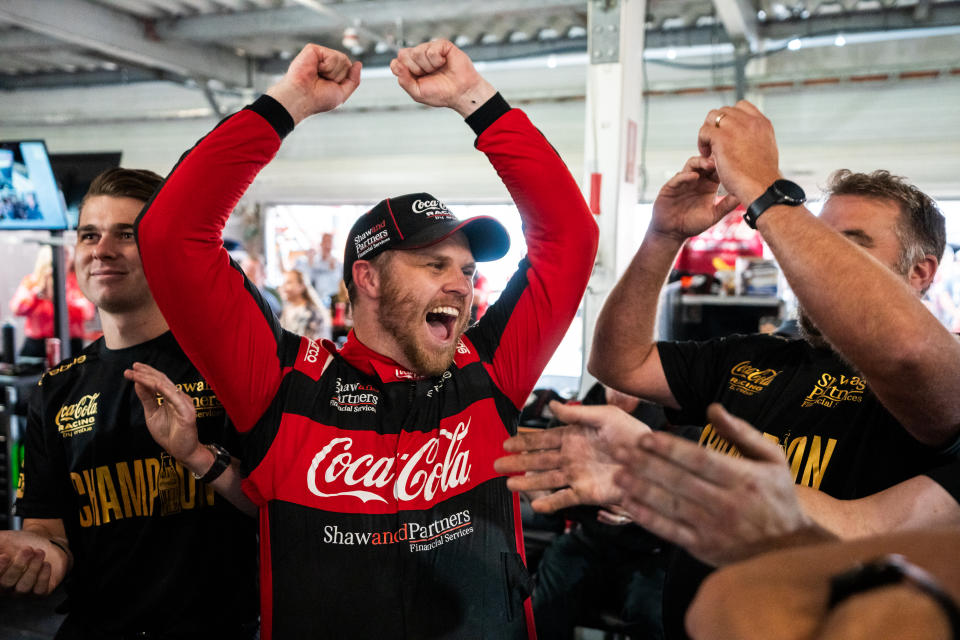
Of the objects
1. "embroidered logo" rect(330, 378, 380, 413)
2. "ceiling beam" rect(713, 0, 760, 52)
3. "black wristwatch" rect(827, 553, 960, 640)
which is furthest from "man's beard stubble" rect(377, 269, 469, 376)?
"ceiling beam" rect(713, 0, 760, 52)

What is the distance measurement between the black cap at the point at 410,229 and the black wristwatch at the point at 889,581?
123 centimetres

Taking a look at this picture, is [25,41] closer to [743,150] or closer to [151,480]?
[151,480]

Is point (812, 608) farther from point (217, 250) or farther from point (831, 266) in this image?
point (217, 250)

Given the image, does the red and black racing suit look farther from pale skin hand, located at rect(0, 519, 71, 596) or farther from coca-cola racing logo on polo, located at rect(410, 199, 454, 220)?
pale skin hand, located at rect(0, 519, 71, 596)

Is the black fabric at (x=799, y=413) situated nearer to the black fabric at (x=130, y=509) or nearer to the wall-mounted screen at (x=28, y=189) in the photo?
the black fabric at (x=130, y=509)

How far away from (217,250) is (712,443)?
47.0 inches

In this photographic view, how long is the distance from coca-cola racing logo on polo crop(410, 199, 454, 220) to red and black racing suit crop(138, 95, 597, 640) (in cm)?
20

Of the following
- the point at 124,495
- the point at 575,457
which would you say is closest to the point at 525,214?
the point at 575,457

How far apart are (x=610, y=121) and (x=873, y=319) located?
8.92 ft

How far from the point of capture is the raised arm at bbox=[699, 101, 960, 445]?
1.06 m

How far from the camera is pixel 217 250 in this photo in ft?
4.77

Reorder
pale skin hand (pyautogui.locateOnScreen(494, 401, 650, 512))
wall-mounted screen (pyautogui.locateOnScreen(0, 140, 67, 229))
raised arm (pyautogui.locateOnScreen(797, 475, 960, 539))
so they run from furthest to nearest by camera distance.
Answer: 1. wall-mounted screen (pyautogui.locateOnScreen(0, 140, 67, 229))
2. raised arm (pyautogui.locateOnScreen(797, 475, 960, 539))
3. pale skin hand (pyautogui.locateOnScreen(494, 401, 650, 512))

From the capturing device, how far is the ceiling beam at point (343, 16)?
5.85 metres

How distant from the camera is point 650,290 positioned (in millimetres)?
1740
